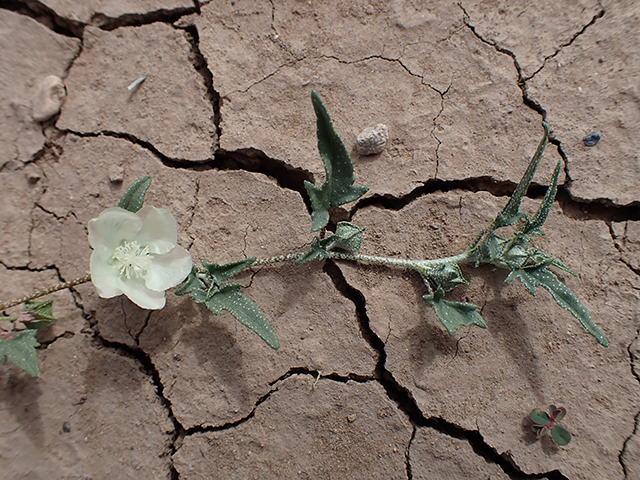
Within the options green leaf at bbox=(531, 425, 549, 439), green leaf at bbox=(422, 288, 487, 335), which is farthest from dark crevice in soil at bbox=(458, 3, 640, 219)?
green leaf at bbox=(531, 425, 549, 439)

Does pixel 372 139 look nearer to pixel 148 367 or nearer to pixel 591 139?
pixel 591 139

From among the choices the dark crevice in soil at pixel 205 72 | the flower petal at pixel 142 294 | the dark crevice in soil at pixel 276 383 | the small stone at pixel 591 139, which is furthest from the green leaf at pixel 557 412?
the dark crevice in soil at pixel 205 72

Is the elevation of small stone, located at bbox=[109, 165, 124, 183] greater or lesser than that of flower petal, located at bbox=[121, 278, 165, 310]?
greater

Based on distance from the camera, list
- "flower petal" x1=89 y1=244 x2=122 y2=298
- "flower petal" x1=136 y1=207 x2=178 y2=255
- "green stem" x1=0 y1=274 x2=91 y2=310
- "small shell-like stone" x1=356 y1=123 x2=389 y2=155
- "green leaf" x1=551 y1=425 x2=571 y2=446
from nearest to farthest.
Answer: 1. "flower petal" x1=89 y1=244 x2=122 y2=298
2. "flower petal" x1=136 y1=207 x2=178 y2=255
3. "green stem" x1=0 y1=274 x2=91 y2=310
4. "green leaf" x1=551 y1=425 x2=571 y2=446
5. "small shell-like stone" x1=356 y1=123 x2=389 y2=155

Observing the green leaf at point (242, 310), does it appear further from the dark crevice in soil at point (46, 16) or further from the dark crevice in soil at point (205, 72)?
the dark crevice in soil at point (46, 16)

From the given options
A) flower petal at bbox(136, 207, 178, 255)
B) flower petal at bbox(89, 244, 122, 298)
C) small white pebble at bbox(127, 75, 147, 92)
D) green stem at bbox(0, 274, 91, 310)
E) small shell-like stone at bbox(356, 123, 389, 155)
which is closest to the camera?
flower petal at bbox(89, 244, 122, 298)

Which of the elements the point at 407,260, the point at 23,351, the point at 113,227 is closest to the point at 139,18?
the point at 113,227

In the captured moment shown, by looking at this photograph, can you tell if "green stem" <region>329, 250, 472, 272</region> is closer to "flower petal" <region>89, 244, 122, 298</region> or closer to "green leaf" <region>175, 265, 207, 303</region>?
"green leaf" <region>175, 265, 207, 303</region>
